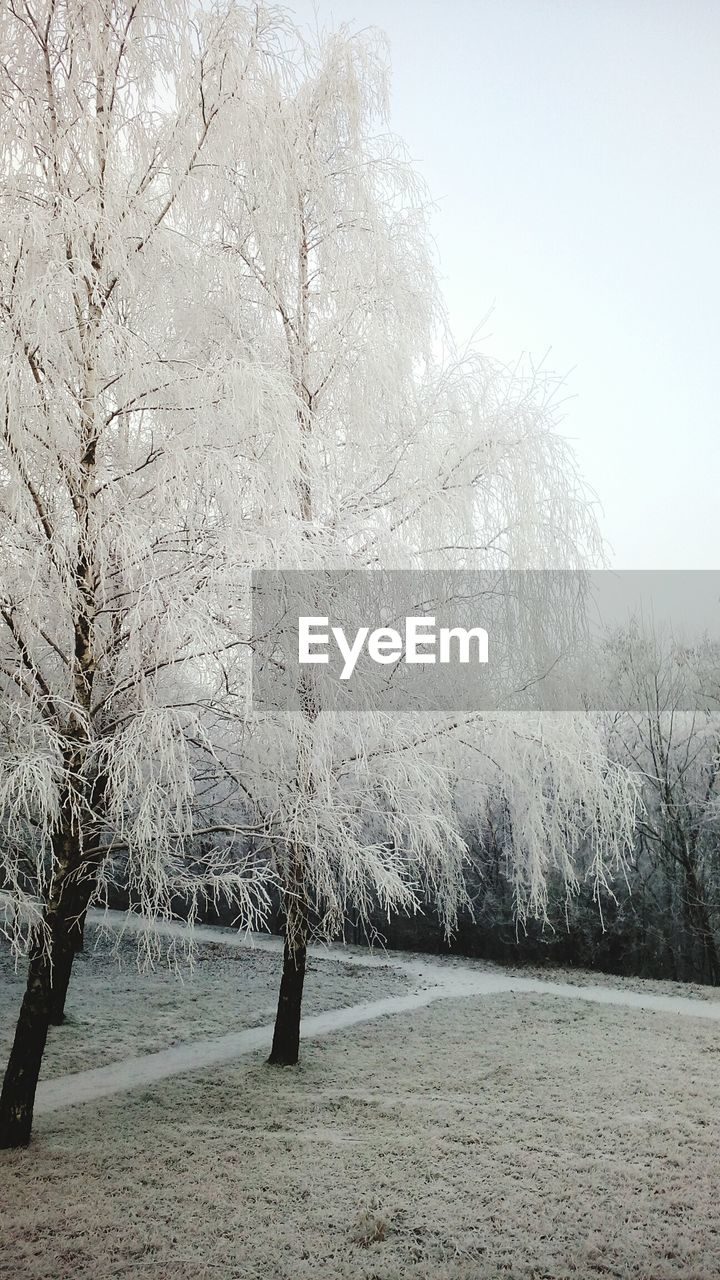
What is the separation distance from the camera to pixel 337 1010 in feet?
29.7

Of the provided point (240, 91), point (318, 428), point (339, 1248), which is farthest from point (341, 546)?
point (339, 1248)

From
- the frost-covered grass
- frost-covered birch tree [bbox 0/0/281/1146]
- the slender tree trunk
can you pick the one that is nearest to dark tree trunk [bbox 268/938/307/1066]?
the slender tree trunk

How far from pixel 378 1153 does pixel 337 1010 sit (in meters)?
4.52

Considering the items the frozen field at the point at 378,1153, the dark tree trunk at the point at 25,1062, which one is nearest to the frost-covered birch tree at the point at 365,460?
the frozen field at the point at 378,1153

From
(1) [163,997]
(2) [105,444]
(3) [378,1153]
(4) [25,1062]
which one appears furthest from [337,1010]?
(2) [105,444]

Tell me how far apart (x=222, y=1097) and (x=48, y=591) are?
3874mm

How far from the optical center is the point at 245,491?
4.56m

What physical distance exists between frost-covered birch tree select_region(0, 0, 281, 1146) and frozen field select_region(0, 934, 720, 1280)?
1.05 meters

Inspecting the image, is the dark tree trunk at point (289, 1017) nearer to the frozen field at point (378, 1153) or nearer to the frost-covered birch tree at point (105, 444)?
the frozen field at point (378, 1153)

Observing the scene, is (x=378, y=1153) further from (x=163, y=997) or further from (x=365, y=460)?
(x=163, y=997)

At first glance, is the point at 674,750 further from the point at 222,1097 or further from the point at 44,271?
the point at 44,271

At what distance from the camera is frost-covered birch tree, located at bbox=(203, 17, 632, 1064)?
475 centimetres

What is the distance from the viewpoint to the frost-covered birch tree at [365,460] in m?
4.75

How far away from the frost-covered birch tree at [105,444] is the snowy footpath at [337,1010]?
695mm
